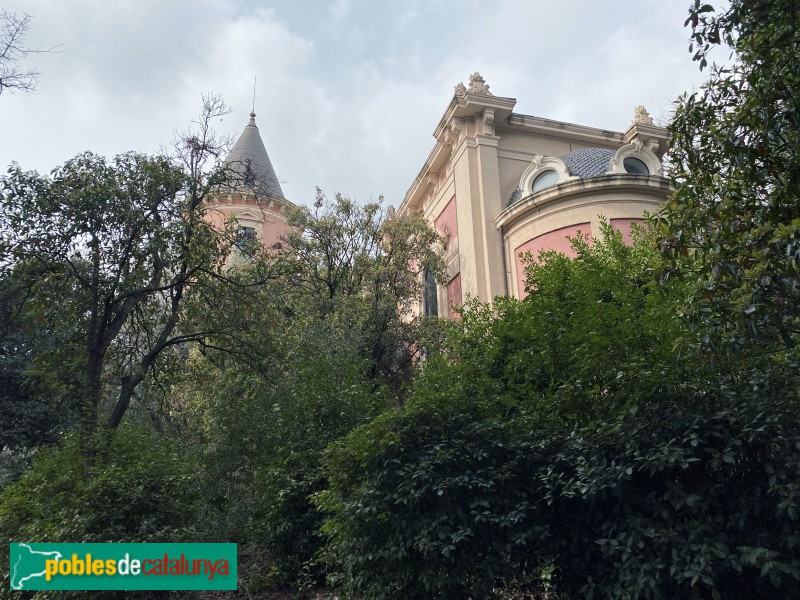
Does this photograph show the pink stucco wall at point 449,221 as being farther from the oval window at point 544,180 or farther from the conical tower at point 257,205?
the conical tower at point 257,205

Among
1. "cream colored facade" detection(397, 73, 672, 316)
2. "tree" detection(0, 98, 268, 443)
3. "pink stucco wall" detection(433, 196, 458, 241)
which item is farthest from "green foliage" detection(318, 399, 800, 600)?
"pink stucco wall" detection(433, 196, 458, 241)

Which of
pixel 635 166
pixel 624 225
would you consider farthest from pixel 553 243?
pixel 635 166

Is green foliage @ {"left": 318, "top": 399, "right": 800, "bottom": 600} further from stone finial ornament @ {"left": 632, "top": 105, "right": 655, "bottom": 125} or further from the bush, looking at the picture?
stone finial ornament @ {"left": 632, "top": 105, "right": 655, "bottom": 125}

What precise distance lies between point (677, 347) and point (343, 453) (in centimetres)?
370

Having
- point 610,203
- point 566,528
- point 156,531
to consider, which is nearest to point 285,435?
point 156,531

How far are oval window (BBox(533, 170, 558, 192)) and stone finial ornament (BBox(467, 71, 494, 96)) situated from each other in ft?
12.6

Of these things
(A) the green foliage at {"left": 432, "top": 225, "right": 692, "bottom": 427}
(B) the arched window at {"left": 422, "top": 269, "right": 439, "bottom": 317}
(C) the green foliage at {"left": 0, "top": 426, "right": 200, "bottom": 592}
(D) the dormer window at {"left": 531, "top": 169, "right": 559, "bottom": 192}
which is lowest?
(C) the green foliage at {"left": 0, "top": 426, "right": 200, "bottom": 592}

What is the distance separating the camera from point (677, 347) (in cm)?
523

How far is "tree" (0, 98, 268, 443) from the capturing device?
401 inches

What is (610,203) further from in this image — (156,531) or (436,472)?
(156,531)

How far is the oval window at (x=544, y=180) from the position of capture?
60.7 ft

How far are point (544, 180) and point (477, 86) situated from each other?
461cm

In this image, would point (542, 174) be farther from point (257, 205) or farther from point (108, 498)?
point (108, 498)

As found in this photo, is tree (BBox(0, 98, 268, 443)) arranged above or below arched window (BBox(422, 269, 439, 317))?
below
